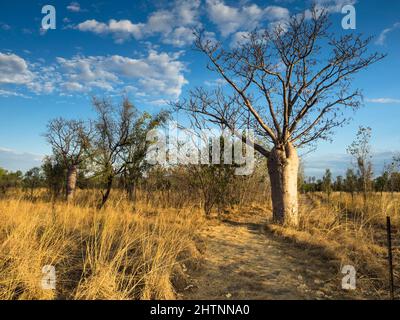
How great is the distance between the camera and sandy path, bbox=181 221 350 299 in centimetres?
349

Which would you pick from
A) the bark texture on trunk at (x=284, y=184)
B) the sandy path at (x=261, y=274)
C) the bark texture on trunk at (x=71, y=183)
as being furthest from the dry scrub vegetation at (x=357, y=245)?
the bark texture on trunk at (x=71, y=183)

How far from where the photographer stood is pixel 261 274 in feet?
13.4

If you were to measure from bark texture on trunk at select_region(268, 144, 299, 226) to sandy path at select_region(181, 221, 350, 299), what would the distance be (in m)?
1.70

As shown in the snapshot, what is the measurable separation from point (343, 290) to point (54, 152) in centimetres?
1498

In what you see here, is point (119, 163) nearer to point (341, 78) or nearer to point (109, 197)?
point (109, 197)

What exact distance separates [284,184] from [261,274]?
155 inches

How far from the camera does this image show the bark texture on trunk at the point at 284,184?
765cm

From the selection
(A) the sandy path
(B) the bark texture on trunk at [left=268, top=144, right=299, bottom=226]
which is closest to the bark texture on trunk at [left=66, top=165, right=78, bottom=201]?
(B) the bark texture on trunk at [left=268, top=144, right=299, bottom=226]

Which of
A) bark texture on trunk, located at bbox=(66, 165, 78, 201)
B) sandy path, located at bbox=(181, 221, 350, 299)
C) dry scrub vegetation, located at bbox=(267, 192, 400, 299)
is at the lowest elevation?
sandy path, located at bbox=(181, 221, 350, 299)

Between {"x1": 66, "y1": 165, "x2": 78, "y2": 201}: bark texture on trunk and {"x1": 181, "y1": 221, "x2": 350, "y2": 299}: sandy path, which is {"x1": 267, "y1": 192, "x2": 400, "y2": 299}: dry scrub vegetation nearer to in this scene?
{"x1": 181, "y1": 221, "x2": 350, "y2": 299}: sandy path

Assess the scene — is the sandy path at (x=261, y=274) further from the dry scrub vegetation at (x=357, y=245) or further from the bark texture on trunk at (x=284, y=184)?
the bark texture on trunk at (x=284, y=184)

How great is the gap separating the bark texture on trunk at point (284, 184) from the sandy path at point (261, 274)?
5.58ft

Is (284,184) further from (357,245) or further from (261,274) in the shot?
(261,274)
